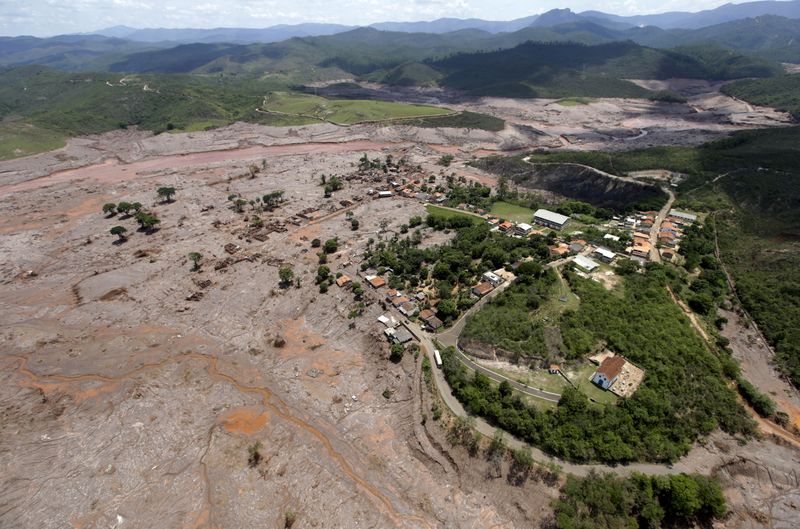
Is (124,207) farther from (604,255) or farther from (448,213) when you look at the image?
(604,255)

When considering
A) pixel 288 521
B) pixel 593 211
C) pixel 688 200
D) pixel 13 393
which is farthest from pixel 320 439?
pixel 688 200

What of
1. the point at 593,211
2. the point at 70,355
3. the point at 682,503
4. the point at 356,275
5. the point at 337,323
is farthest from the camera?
the point at 593,211

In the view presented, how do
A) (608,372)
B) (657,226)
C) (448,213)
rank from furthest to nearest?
(448,213), (657,226), (608,372)

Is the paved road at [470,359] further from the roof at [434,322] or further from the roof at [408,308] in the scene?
the roof at [408,308]

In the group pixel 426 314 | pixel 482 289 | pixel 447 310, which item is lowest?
pixel 426 314

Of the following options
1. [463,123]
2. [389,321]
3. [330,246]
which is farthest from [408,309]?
[463,123]

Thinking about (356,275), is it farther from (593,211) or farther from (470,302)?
(593,211)
